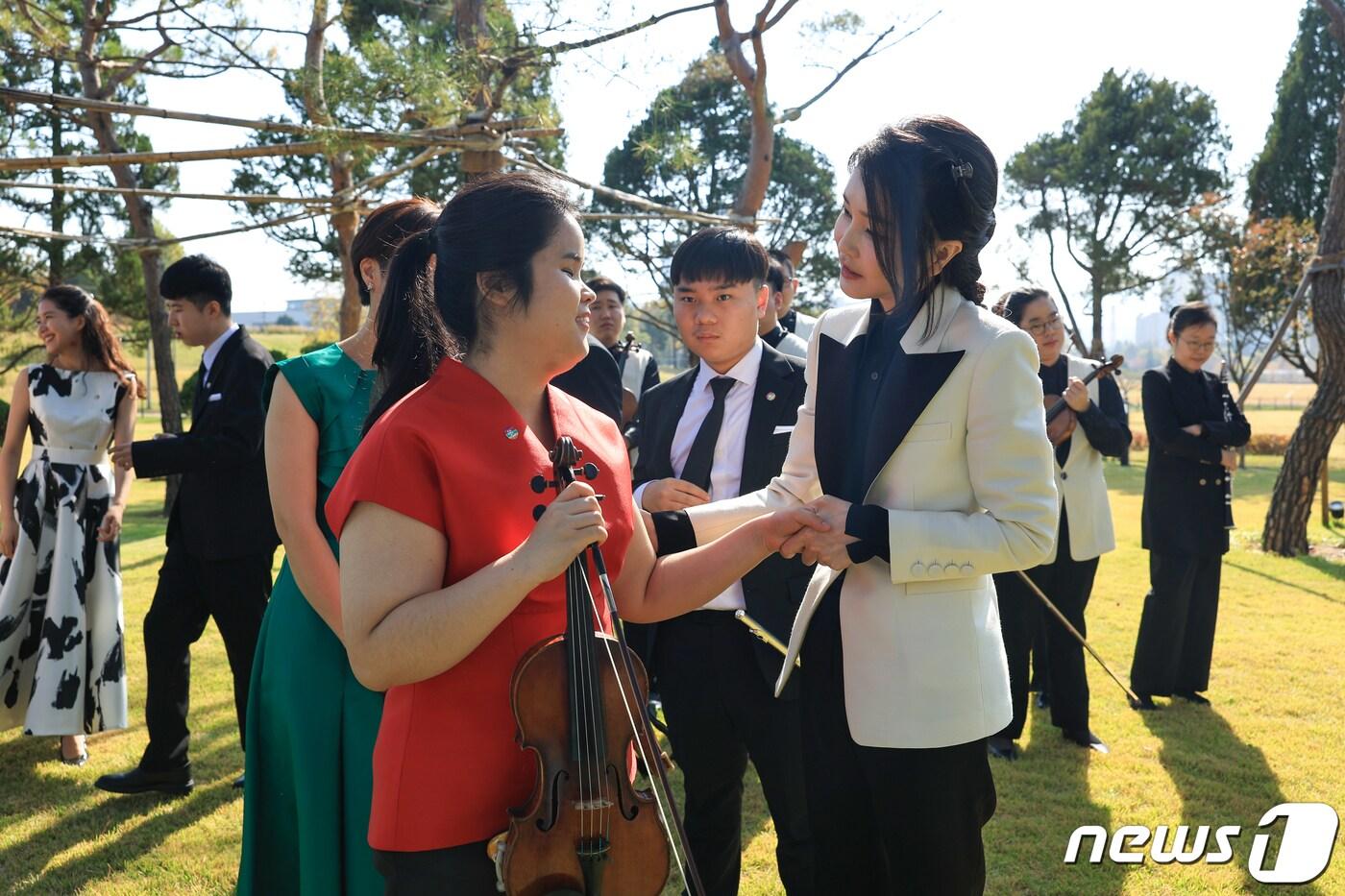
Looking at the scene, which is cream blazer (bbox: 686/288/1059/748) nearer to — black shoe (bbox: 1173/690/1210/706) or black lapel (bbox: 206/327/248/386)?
black lapel (bbox: 206/327/248/386)

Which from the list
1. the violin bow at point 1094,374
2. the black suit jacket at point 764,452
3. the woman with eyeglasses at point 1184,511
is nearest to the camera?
the black suit jacket at point 764,452

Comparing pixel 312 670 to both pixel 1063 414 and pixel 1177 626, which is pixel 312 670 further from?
pixel 1177 626

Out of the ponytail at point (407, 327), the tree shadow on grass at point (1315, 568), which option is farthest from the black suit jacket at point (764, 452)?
the tree shadow on grass at point (1315, 568)

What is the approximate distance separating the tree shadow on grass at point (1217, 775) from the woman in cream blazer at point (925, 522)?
242 centimetres

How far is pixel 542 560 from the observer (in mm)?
1604

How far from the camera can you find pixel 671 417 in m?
3.64

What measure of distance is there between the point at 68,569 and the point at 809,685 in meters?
4.36

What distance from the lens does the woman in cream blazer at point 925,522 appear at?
6.98 ft

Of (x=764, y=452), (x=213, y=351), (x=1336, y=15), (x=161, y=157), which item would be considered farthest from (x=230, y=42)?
(x=1336, y=15)

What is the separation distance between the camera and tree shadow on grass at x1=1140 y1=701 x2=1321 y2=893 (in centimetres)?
431

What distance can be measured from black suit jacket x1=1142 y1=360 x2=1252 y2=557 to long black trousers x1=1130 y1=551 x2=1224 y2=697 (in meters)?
0.11

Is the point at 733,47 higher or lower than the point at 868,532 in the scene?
higher

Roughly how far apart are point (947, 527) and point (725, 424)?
4.73ft

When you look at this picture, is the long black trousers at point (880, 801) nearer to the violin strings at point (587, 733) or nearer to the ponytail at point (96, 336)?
the violin strings at point (587, 733)
